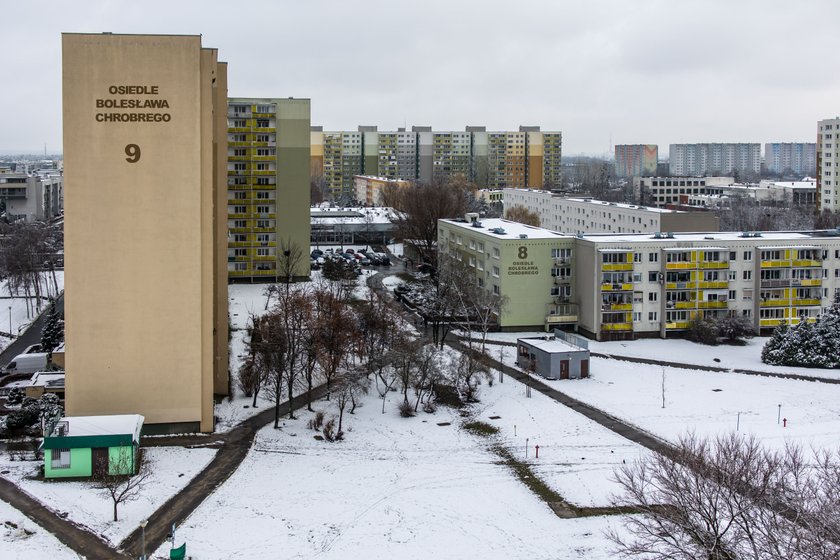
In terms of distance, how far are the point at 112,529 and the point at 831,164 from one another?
10043 centimetres

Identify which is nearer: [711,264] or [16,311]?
[711,264]

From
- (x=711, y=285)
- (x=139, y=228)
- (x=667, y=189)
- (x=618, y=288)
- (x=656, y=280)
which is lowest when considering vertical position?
(x=618, y=288)

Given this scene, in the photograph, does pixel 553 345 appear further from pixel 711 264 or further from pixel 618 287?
pixel 711 264

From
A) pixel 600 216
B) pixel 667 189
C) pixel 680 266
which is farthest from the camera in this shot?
pixel 667 189

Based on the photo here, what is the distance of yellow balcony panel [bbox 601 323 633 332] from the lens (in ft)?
146

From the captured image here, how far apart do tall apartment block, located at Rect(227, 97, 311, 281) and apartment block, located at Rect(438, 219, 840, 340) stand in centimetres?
1715

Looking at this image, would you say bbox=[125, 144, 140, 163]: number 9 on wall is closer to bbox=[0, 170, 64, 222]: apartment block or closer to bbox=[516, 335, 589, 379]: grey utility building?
bbox=[516, 335, 589, 379]: grey utility building

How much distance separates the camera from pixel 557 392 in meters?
34.5

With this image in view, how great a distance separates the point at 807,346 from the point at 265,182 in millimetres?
34864

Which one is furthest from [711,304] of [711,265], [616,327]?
[616,327]

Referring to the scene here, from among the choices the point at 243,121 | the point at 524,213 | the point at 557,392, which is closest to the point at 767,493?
the point at 557,392

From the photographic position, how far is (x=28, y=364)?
3725 centimetres

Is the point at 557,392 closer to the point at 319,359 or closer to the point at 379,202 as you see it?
the point at 319,359

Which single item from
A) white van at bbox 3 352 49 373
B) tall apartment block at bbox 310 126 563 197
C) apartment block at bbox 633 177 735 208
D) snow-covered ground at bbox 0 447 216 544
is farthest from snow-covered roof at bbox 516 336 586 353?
tall apartment block at bbox 310 126 563 197
